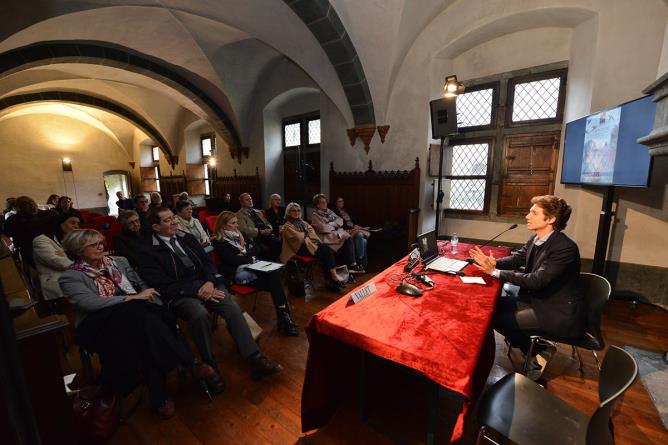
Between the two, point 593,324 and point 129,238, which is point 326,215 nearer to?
point 129,238

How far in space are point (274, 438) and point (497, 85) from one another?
218 inches

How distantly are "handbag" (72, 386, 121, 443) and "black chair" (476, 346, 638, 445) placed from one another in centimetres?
214

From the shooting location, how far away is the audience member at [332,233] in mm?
4277

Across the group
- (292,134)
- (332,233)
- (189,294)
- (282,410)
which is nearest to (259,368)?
(282,410)

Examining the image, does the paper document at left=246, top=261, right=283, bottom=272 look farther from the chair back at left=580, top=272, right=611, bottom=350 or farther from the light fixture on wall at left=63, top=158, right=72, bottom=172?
the light fixture on wall at left=63, top=158, right=72, bottom=172

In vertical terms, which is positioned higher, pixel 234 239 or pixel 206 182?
pixel 206 182

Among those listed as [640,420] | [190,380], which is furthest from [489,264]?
[190,380]

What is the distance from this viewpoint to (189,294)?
7.62ft

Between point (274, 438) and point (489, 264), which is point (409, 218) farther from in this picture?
point (274, 438)

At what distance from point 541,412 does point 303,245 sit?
300 cm

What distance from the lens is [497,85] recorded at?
15.1 feet

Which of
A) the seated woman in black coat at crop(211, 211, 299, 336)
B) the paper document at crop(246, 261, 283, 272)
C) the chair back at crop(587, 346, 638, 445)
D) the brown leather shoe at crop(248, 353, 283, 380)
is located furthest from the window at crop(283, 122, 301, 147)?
the chair back at crop(587, 346, 638, 445)

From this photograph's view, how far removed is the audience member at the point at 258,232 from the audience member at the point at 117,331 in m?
2.11

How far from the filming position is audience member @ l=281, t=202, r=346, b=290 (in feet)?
12.6
